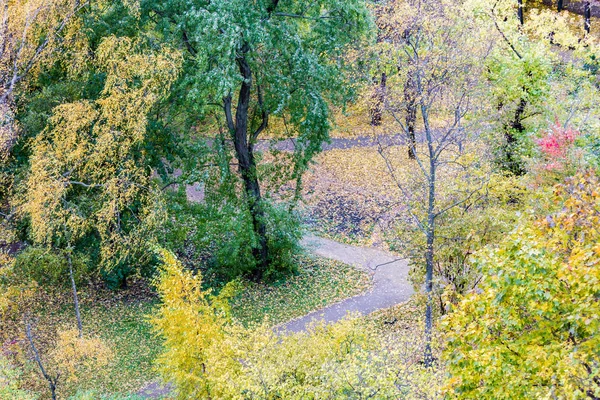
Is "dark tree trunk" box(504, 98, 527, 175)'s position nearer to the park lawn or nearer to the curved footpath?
the curved footpath

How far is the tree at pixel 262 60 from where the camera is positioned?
14.6 meters

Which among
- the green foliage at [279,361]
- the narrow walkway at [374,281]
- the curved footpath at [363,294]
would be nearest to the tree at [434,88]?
the curved footpath at [363,294]

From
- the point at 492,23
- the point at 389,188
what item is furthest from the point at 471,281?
the point at 389,188

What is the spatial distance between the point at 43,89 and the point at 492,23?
14.1 metres

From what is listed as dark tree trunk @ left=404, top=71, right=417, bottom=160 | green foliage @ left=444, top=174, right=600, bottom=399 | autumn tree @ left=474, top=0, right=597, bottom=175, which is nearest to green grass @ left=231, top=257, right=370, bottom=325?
dark tree trunk @ left=404, top=71, right=417, bottom=160

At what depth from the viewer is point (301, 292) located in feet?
64.6

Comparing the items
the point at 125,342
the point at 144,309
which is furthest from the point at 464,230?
the point at 144,309

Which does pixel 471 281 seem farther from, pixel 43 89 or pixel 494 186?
pixel 43 89

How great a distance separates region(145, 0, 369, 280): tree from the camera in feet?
47.8

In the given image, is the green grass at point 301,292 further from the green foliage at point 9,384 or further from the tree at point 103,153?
the green foliage at point 9,384

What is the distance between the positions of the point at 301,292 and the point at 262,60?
792 centimetres

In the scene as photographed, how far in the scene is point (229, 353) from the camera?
36.3 feet

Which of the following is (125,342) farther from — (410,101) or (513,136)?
(513,136)

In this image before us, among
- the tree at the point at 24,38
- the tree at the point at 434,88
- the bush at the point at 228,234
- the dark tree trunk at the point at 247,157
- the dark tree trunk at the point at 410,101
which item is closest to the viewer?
the tree at the point at 434,88
